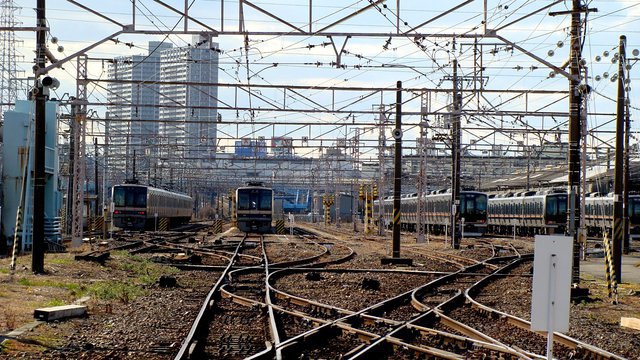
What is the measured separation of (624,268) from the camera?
26.9 metres

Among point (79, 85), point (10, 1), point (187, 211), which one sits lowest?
point (187, 211)

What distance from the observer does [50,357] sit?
9.12 metres

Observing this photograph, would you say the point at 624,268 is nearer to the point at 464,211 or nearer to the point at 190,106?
the point at 190,106

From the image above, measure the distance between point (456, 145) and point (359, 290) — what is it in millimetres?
17540

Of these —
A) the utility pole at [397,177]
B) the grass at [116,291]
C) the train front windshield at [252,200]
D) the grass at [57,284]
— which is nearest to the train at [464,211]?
the train front windshield at [252,200]

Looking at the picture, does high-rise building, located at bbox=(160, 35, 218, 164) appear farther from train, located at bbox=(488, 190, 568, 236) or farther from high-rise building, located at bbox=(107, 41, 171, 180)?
train, located at bbox=(488, 190, 568, 236)

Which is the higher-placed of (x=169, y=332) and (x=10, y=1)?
(x=10, y=1)

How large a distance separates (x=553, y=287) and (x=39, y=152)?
48.7 feet

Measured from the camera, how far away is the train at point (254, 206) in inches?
1901

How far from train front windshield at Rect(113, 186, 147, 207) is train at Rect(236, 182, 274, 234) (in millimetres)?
5344

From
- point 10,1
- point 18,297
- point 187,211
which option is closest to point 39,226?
point 18,297

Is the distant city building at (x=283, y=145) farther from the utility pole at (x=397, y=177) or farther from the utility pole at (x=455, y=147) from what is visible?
the utility pole at (x=397, y=177)

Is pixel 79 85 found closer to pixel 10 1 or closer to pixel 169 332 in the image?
pixel 169 332

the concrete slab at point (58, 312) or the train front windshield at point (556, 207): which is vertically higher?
the train front windshield at point (556, 207)
